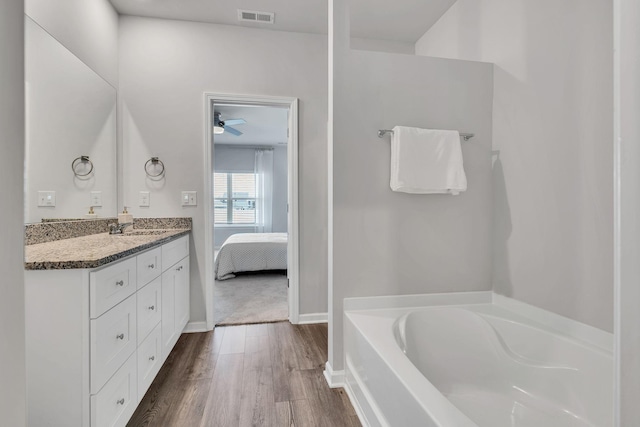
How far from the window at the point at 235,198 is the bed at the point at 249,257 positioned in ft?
9.30

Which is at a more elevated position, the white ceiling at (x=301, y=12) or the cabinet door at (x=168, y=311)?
the white ceiling at (x=301, y=12)

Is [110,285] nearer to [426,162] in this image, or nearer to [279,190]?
[426,162]

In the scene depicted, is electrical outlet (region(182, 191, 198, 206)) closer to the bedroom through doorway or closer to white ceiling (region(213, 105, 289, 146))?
the bedroom through doorway

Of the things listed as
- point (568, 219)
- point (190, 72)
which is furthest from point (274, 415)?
point (190, 72)

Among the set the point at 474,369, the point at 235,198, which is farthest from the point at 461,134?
the point at 235,198

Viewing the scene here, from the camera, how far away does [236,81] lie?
266 cm

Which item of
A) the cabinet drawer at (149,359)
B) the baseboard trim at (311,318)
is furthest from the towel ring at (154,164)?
the baseboard trim at (311,318)

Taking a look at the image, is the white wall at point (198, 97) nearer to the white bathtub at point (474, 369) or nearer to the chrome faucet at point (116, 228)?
the chrome faucet at point (116, 228)

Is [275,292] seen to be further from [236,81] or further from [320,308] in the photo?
[236,81]

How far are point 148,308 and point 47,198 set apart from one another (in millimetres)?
890

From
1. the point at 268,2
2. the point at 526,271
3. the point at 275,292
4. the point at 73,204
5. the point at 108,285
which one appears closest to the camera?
the point at 108,285

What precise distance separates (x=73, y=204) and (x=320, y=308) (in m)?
2.05

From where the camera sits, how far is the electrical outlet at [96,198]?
2.20 m

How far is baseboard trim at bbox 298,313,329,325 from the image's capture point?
2759mm
